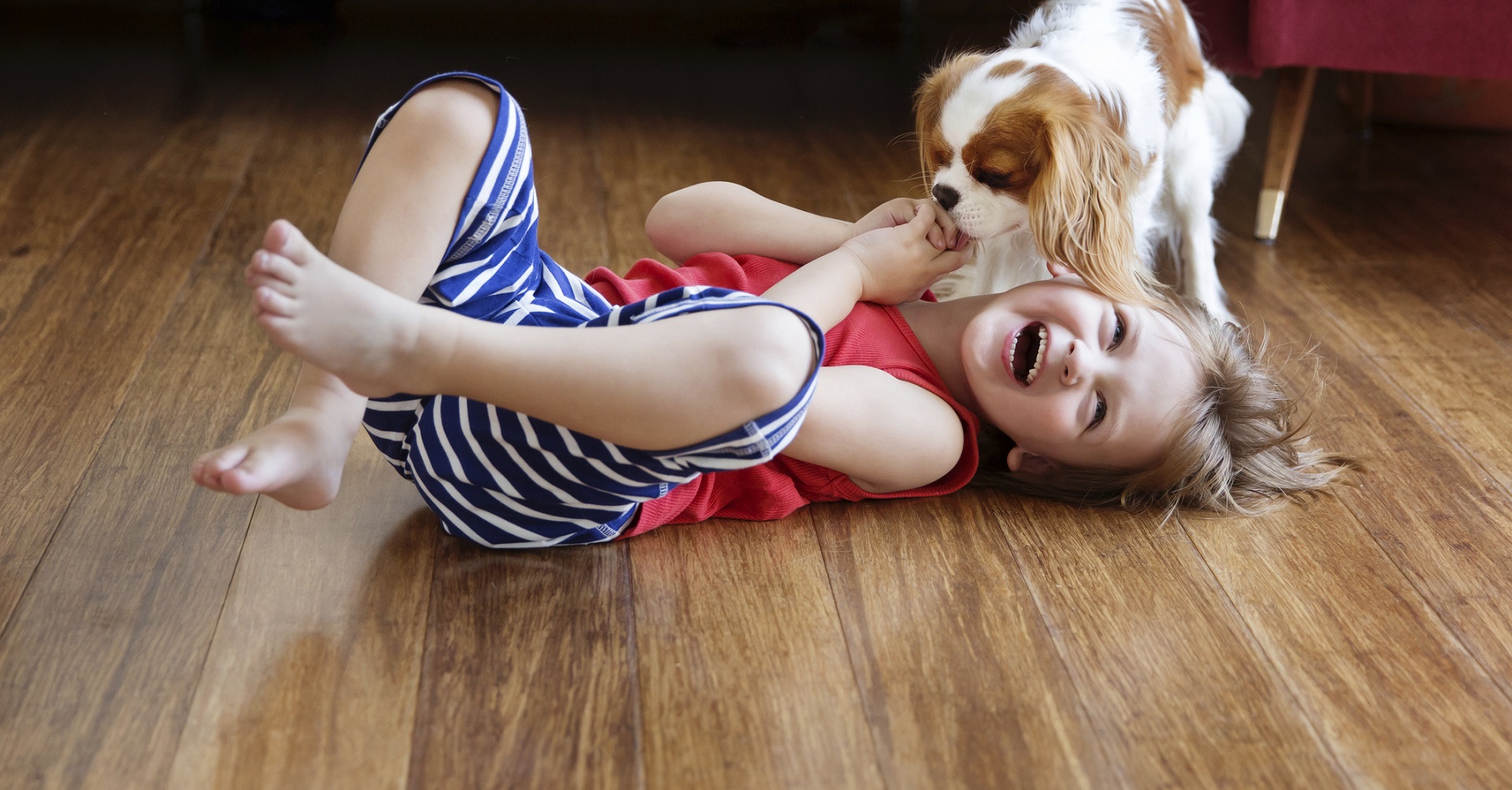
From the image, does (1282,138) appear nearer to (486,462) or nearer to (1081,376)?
(1081,376)

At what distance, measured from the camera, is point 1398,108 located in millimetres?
2289

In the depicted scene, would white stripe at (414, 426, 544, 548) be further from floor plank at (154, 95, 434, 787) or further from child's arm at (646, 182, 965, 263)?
child's arm at (646, 182, 965, 263)

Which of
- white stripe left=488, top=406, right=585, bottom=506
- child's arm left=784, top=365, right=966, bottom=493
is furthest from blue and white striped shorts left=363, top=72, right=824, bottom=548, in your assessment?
child's arm left=784, top=365, right=966, bottom=493

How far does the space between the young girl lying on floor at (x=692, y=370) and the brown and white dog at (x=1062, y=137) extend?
0.15ft

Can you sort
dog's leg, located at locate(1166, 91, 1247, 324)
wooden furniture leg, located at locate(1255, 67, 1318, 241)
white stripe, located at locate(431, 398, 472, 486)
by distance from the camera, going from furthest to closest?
wooden furniture leg, located at locate(1255, 67, 1318, 241)
dog's leg, located at locate(1166, 91, 1247, 324)
white stripe, located at locate(431, 398, 472, 486)

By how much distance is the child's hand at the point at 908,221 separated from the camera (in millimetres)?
1100

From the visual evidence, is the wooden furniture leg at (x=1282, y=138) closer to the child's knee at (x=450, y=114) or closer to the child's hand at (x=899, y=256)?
the child's hand at (x=899, y=256)

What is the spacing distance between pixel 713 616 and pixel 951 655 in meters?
0.18

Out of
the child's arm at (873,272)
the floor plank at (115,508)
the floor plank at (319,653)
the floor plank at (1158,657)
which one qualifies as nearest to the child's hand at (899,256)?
the child's arm at (873,272)

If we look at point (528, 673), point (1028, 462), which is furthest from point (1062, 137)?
point (528, 673)

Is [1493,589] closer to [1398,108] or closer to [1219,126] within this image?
[1219,126]

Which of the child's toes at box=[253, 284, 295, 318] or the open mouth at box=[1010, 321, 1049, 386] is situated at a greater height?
the child's toes at box=[253, 284, 295, 318]

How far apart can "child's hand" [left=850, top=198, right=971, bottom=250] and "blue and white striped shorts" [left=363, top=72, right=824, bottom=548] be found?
289 millimetres

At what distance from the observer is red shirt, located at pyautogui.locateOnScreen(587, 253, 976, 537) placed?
1.00m
